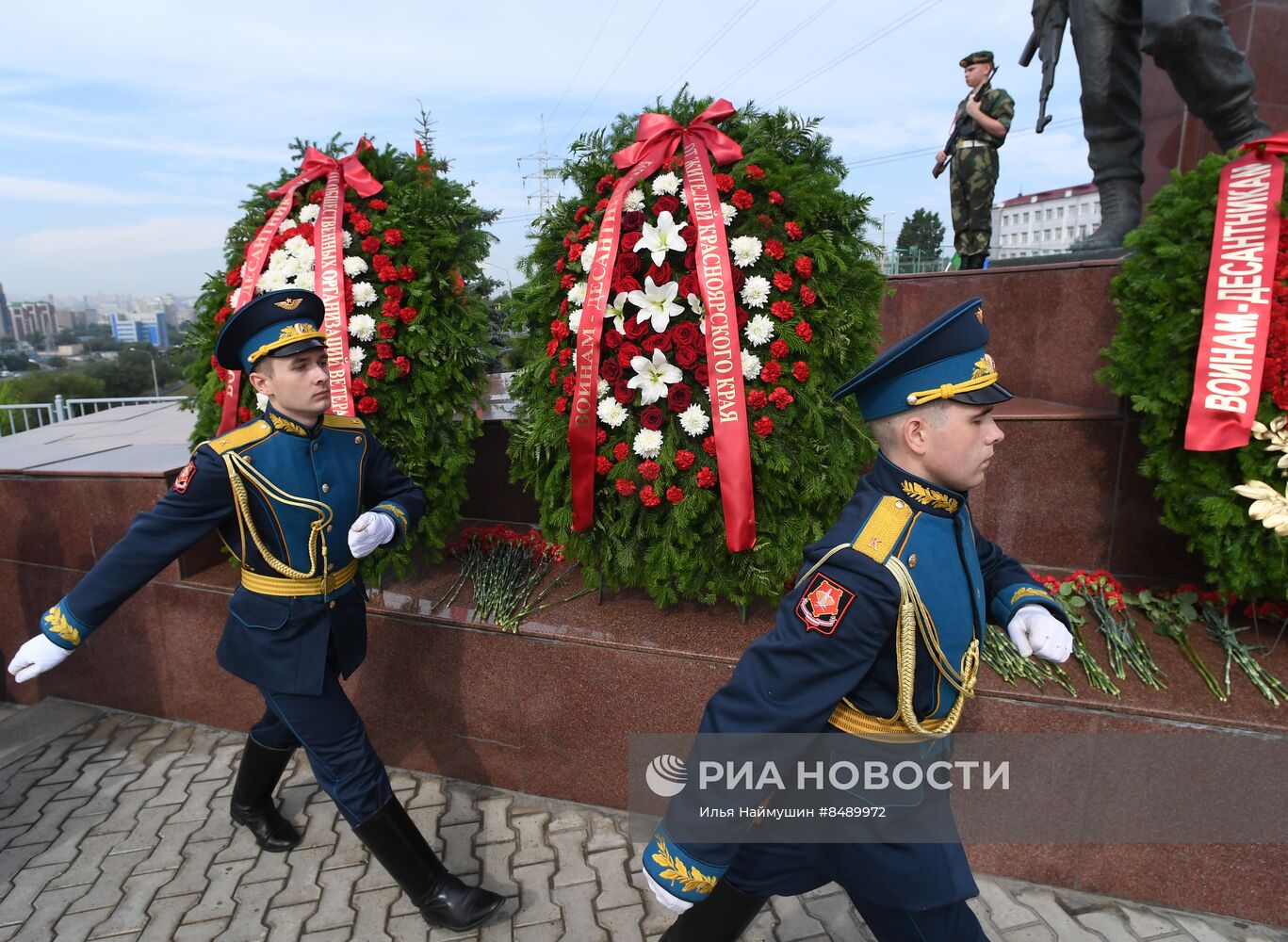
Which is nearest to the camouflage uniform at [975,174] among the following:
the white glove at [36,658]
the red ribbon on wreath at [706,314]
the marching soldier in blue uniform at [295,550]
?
the red ribbon on wreath at [706,314]

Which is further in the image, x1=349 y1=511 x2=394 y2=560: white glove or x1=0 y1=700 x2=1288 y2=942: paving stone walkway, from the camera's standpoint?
x1=0 y1=700 x2=1288 y2=942: paving stone walkway

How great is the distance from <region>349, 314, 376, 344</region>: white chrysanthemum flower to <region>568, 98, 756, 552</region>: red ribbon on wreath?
42.0 inches

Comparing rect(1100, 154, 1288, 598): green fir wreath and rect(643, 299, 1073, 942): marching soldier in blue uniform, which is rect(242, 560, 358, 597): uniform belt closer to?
rect(643, 299, 1073, 942): marching soldier in blue uniform

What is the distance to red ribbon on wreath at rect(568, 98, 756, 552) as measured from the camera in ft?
9.25

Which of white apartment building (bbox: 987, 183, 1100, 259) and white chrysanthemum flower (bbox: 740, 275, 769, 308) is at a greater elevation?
white apartment building (bbox: 987, 183, 1100, 259)

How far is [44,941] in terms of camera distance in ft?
9.07

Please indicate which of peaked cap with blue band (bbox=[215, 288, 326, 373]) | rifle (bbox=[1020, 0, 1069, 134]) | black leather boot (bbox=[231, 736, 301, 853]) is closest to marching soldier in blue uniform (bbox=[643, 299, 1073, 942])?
peaked cap with blue band (bbox=[215, 288, 326, 373])

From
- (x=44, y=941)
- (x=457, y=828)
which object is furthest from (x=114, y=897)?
(x=457, y=828)

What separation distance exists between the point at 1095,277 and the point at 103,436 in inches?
265

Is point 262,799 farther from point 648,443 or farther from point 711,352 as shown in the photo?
point 711,352

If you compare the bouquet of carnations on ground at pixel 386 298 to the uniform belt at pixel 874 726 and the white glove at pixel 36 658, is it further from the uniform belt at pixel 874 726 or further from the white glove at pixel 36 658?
the uniform belt at pixel 874 726

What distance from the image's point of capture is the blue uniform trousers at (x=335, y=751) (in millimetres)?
2617

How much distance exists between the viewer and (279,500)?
8.46 feet

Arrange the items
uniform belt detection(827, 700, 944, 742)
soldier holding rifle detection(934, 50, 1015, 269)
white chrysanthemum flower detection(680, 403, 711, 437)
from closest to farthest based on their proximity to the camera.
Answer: uniform belt detection(827, 700, 944, 742), white chrysanthemum flower detection(680, 403, 711, 437), soldier holding rifle detection(934, 50, 1015, 269)
